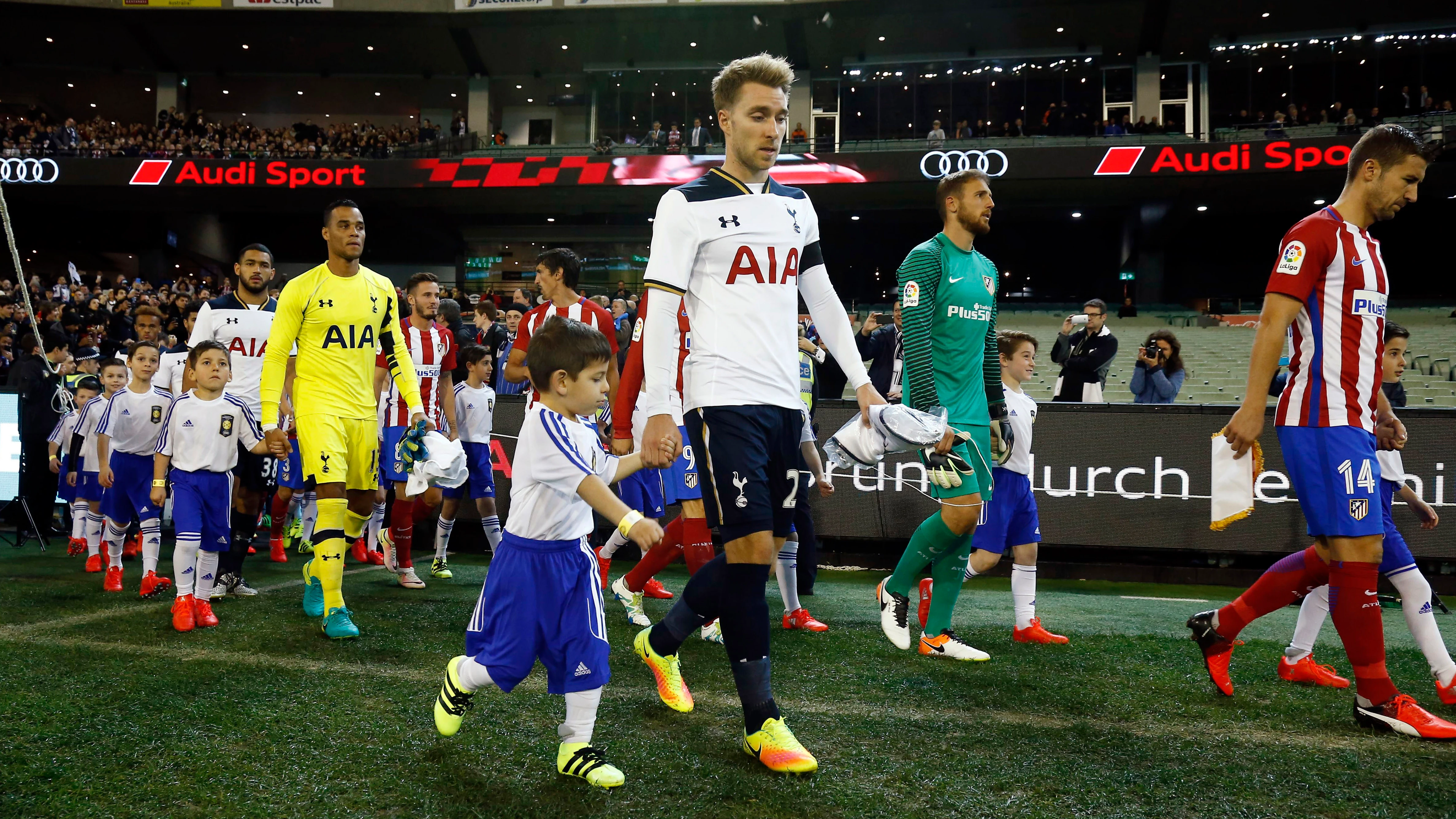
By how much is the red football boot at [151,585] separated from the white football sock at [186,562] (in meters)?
0.93

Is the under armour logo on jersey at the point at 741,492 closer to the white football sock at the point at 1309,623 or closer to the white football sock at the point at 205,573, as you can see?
the white football sock at the point at 1309,623

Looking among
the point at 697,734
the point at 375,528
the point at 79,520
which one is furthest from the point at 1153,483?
the point at 79,520

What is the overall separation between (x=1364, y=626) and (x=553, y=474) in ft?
9.24

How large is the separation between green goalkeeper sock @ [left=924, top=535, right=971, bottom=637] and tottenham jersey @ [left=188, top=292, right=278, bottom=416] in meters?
4.37

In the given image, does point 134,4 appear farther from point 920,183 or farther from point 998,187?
point 998,187

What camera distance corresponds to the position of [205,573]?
5.11 metres

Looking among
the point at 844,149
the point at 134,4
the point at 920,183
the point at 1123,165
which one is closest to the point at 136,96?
the point at 134,4

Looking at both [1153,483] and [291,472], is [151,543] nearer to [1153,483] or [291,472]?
[291,472]

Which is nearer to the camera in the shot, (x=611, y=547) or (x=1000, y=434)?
(x=1000, y=434)

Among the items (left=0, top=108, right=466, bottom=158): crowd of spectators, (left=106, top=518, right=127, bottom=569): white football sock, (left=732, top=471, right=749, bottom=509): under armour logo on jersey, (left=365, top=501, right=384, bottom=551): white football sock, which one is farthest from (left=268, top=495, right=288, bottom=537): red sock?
(left=0, top=108, right=466, bottom=158): crowd of spectators

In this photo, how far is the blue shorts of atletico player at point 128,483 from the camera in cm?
649

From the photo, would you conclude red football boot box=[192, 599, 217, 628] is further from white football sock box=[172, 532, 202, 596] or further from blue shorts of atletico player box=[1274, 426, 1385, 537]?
blue shorts of atletico player box=[1274, 426, 1385, 537]

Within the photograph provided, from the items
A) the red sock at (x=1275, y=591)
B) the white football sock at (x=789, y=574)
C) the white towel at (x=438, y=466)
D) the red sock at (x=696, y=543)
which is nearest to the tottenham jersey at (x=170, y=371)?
the white towel at (x=438, y=466)

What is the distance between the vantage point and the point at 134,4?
30078mm
